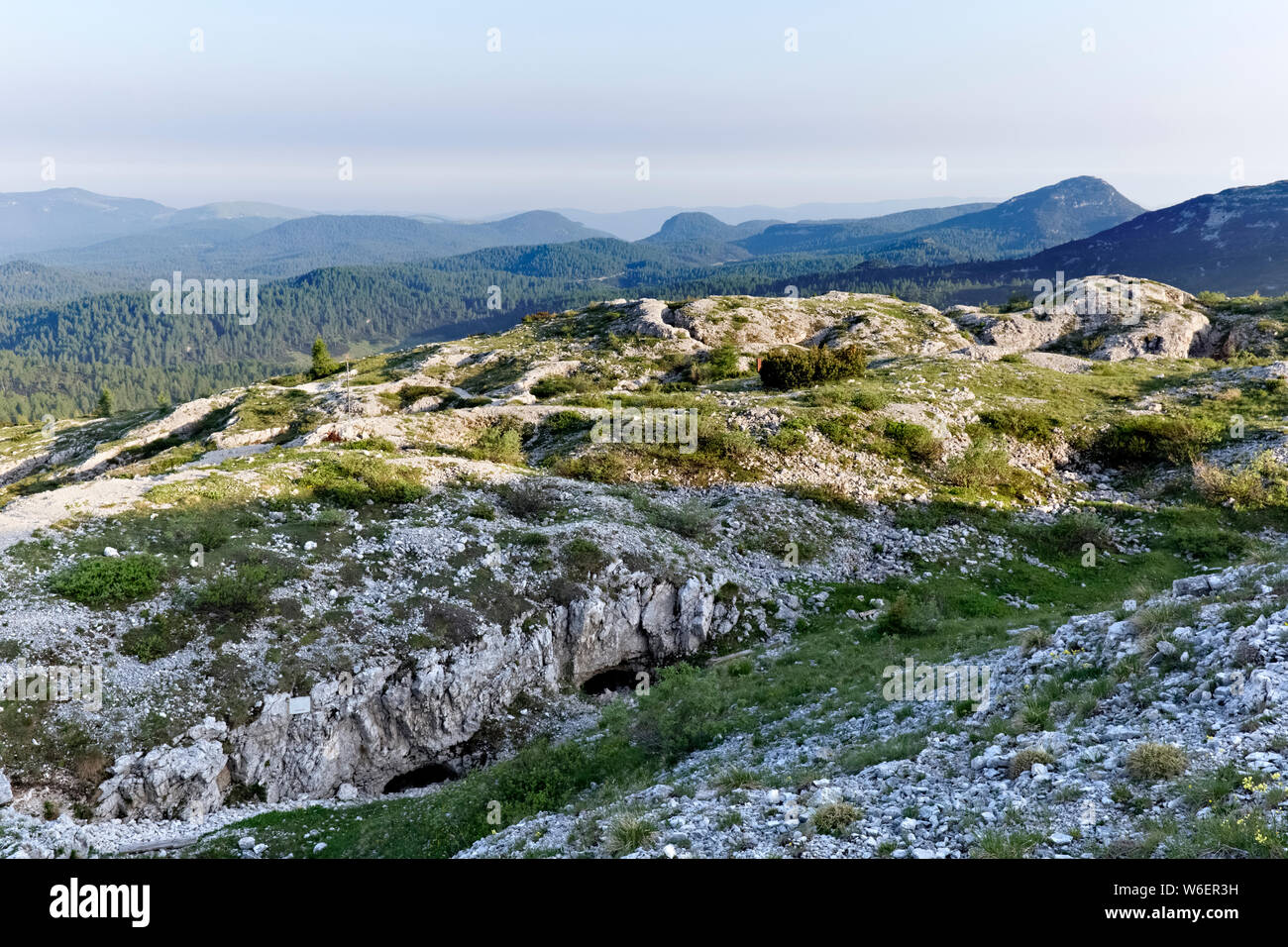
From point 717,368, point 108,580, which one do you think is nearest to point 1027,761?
point 108,580

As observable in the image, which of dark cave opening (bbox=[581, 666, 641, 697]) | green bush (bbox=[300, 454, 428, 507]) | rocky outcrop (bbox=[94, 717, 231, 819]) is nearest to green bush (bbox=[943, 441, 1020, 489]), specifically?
dark cave opening (bbox=[581, 666, 641, 697])

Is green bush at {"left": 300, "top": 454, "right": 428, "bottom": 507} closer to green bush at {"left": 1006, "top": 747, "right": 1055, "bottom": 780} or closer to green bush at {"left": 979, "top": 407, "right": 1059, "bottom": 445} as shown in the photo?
green bush at {"left": 1006, "top": 747, "right": 1055, "bottom": 780}

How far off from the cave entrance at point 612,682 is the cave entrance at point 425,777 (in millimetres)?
5245

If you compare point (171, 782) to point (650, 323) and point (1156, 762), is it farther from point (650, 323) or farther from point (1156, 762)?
point (650, 323)

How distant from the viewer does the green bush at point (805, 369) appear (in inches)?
1847

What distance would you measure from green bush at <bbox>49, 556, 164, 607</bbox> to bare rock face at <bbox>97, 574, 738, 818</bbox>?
219 inches

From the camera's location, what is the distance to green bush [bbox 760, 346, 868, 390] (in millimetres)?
46906

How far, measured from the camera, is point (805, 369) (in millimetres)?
46906

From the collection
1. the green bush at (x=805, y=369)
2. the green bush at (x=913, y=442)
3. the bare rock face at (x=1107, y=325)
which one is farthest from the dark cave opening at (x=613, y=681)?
the bare rock face at (x=1107, y=325)

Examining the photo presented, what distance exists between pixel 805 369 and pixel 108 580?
1597 inches

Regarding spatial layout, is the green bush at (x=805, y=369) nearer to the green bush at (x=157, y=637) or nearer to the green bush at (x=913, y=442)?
the green bush at (x=913, y=442)

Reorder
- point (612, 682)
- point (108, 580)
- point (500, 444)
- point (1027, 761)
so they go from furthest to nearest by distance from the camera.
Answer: point (500, 444) → point (612, 682) → point (108, 580) → point (1027, 761)
